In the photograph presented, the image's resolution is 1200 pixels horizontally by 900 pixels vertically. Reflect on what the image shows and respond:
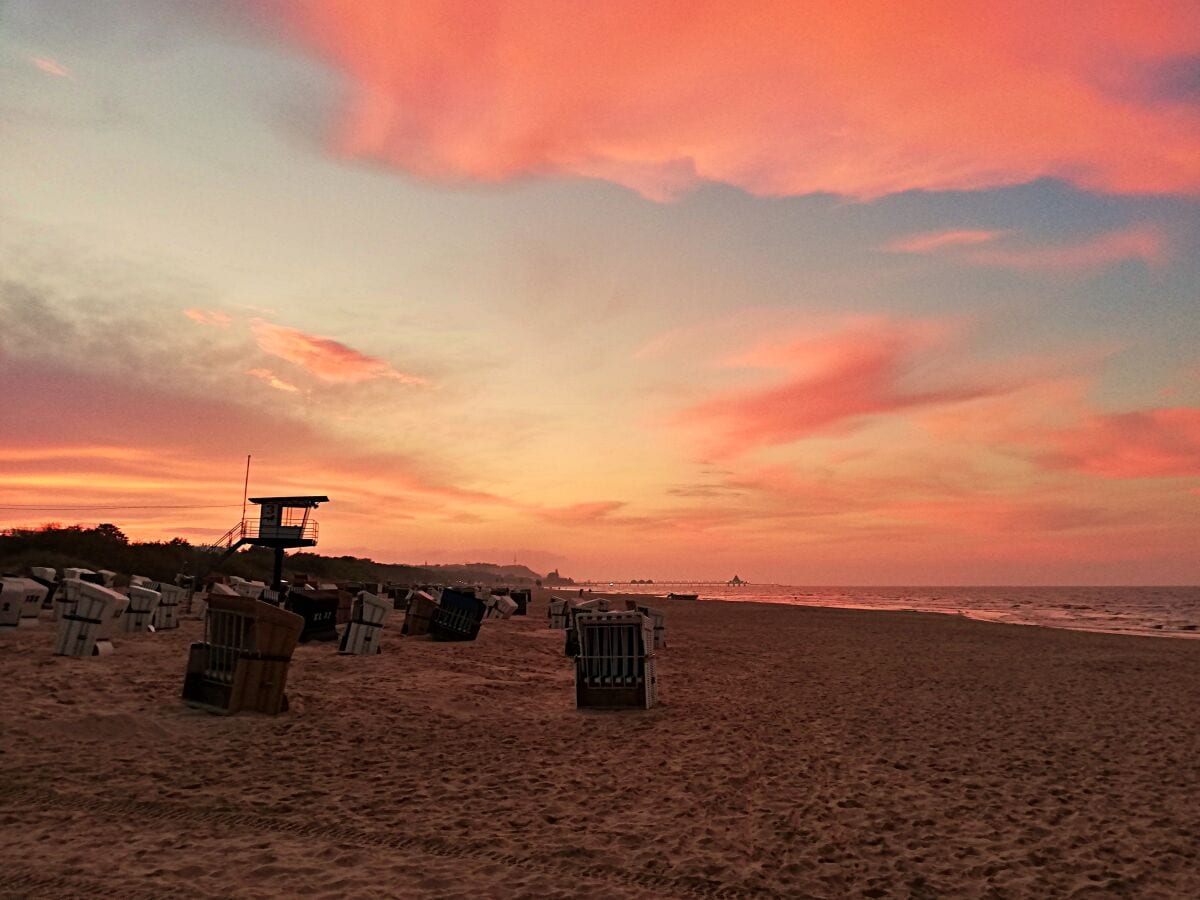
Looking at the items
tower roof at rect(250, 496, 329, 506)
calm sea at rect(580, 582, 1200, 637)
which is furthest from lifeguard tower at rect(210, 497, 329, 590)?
calm sea at rect(580, 582, 1200, 637)

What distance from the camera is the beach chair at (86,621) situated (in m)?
16.4

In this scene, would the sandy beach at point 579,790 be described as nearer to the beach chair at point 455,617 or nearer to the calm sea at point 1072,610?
the beach chair at point 455,617

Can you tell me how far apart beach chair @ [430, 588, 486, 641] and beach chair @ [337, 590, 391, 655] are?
486 centimetres

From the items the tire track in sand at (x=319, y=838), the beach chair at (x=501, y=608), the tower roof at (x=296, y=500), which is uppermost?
the tower roof at (x=296, y=500)

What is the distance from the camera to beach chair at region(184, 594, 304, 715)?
1181 centimetres

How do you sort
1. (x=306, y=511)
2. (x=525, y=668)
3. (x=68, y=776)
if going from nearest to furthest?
1. (x=68, y=776)
2. (x=525, y=668)
3. (x=306, y=511)

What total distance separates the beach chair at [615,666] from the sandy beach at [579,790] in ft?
1.68

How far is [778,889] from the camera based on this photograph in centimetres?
602

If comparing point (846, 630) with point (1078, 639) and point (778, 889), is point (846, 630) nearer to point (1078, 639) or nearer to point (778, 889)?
point (1078, 639)

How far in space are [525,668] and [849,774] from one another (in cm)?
1177

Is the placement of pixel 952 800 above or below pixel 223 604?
below

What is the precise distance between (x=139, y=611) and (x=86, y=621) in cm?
776

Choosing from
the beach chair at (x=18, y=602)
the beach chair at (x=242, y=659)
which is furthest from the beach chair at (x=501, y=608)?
the beach chair at (x=242, y=659)

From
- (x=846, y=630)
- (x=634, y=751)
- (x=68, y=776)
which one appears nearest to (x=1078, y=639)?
(x=846, y=630)
